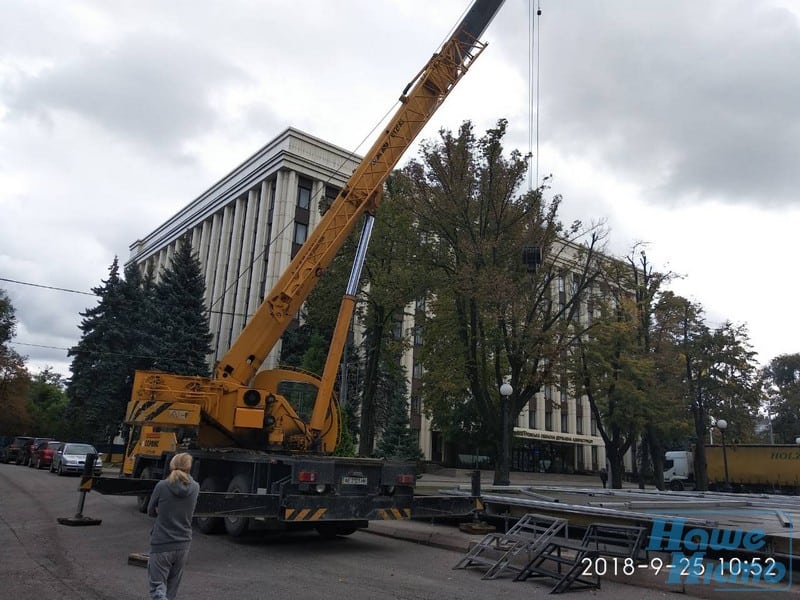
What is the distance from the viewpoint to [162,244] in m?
65.6

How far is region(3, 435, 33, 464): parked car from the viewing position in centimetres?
3644

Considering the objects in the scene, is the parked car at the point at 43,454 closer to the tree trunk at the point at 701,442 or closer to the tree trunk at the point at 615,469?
the tree trunk at the point at 615,469

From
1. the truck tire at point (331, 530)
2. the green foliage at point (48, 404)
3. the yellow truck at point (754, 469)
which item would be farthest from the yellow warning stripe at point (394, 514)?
the green foliage at point (48, 404)

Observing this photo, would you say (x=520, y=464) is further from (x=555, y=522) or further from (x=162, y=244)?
(x=555, y=522)

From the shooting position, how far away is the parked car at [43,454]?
100ft

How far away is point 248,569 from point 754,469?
35478 mm

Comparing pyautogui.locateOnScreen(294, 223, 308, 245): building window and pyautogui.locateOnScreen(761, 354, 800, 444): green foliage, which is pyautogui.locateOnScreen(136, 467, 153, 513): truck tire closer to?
pyautogui.locateOnScreen(294, 223, 308, 245): building window

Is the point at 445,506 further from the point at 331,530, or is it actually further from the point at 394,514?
the point at 331,530

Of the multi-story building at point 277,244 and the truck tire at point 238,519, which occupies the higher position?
the multi-story building at point 277,244

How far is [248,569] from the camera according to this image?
8602 mm

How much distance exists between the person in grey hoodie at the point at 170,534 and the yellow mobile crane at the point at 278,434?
13.2 ft

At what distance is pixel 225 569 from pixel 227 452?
2922 millimetres

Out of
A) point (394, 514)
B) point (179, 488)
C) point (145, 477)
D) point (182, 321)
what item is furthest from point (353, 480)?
point (182, 321)

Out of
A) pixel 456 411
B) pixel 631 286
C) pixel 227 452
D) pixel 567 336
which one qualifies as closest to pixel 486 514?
pixel 227 452
